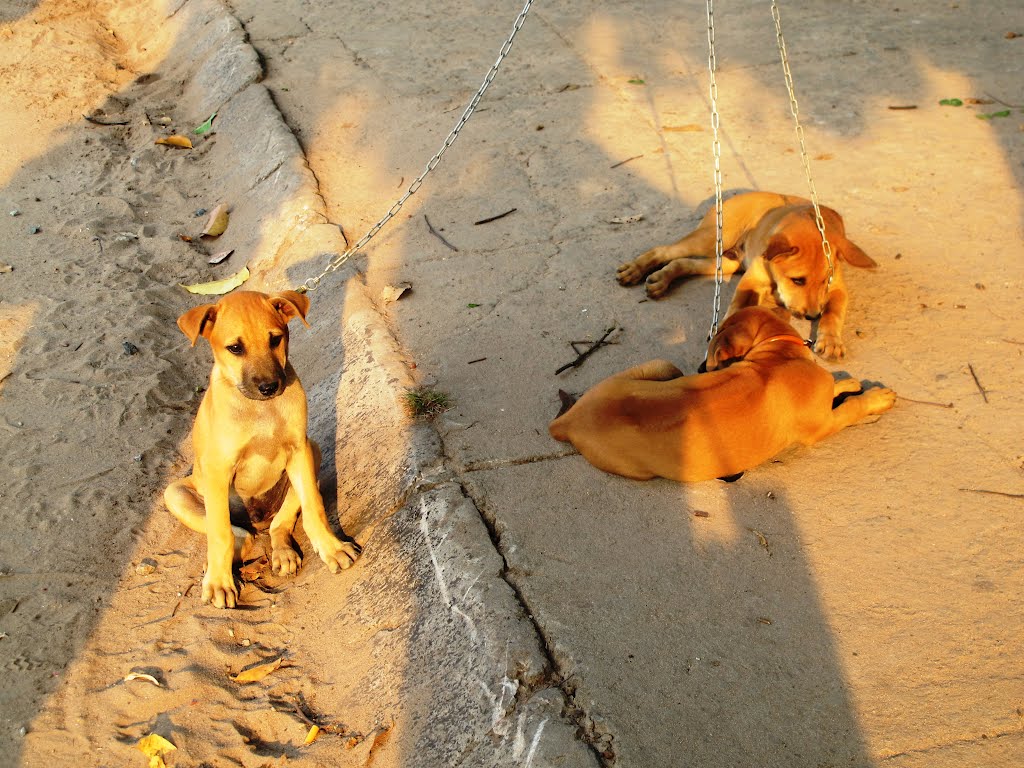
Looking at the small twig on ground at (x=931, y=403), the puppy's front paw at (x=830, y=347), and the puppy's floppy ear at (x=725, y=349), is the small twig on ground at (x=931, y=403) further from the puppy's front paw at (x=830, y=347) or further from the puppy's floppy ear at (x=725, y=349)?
the puppy's floppy ear at (x=725, y=349)

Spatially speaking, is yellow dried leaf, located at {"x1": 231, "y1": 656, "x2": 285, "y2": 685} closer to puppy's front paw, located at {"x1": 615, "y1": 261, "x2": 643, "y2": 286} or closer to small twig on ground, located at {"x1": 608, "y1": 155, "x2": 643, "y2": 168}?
puppy's front paw, located at {"x1": 615, "y1": 261, "x2": 643, "y2": 286}

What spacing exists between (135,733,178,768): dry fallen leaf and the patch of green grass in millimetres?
1900

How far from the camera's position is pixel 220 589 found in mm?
4316

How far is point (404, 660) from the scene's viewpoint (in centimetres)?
374

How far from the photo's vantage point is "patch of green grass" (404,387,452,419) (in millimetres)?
4820

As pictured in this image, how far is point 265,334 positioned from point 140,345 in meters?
2.75

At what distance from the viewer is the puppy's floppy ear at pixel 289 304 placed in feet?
13.3

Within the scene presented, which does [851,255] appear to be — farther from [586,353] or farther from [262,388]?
[262,388]

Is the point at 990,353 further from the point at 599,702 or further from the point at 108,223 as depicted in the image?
the point at 108,223

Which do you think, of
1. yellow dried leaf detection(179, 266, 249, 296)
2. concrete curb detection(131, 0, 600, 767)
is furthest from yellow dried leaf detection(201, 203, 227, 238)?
yellow dried leaf detection(179, 266, 249, 296)

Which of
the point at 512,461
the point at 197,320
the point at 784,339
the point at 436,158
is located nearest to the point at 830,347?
the point at 784,339

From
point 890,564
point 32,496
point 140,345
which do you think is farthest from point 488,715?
point 140,345

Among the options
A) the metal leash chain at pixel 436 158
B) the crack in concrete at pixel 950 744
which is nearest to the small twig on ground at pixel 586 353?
the metal leash chain at pixel 436 158

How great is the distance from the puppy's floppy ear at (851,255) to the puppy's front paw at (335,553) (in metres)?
3.30
